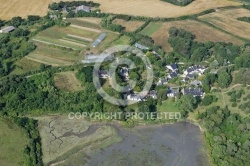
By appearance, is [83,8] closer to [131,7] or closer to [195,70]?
[131,7]

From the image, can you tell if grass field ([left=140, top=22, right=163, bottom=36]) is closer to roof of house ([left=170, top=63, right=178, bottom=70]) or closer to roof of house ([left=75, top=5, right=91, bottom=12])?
roof of house ([left=170, top=63, right=178, bottom=70])

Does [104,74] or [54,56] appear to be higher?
[54,56]

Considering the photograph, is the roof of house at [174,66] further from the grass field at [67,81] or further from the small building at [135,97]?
the grass field at [67,81]

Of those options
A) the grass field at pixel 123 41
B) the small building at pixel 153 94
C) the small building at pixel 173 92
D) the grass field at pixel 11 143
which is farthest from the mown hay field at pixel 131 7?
the grass field at pixel 11 143

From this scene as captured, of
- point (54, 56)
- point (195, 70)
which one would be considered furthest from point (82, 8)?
point (195, 70)

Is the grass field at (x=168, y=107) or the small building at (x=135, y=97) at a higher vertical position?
the small building at (x=135, y=97)

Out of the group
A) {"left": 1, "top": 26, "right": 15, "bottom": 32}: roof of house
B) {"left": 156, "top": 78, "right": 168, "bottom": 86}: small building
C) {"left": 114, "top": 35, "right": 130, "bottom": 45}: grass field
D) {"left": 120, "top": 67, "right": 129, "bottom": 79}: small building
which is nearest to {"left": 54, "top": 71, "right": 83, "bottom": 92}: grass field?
{"left": 120, "top": 67, "right": 129, "bottom": 79}: small building

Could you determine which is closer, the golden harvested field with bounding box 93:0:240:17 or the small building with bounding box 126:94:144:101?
the small building with bounding box 126:94:144:101
